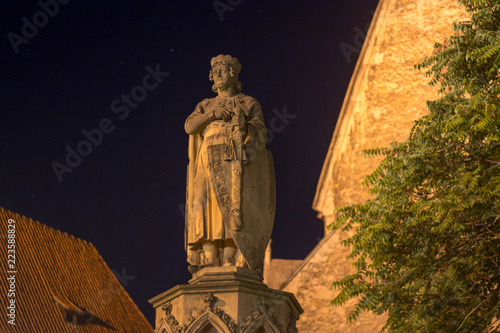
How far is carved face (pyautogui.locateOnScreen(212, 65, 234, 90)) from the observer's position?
826cm

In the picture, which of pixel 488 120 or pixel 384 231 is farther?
pixel 384 231

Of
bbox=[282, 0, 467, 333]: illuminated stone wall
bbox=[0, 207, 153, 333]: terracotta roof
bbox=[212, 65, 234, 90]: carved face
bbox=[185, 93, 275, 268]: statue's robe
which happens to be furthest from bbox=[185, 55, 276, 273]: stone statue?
bbox=[282, 0, 467, 333]: illuminated stone wall

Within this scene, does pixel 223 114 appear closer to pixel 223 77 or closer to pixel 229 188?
pixel 223 77

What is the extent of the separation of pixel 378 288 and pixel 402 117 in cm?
1246

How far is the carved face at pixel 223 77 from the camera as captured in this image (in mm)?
8258

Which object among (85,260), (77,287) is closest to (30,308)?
(77,287)

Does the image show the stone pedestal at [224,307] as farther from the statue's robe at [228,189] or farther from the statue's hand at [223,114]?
the statue's hand at [223,114]

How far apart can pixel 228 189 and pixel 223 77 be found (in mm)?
1266

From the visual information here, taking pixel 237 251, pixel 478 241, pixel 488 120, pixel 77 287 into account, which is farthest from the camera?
pixel 77 287

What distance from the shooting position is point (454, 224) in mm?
11016

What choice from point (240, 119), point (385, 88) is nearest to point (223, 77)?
point (240, 119)

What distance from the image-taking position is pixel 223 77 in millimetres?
8258

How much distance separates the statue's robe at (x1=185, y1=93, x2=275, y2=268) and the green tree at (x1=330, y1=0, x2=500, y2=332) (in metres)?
3.77

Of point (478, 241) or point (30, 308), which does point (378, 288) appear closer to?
point (478, 241)
